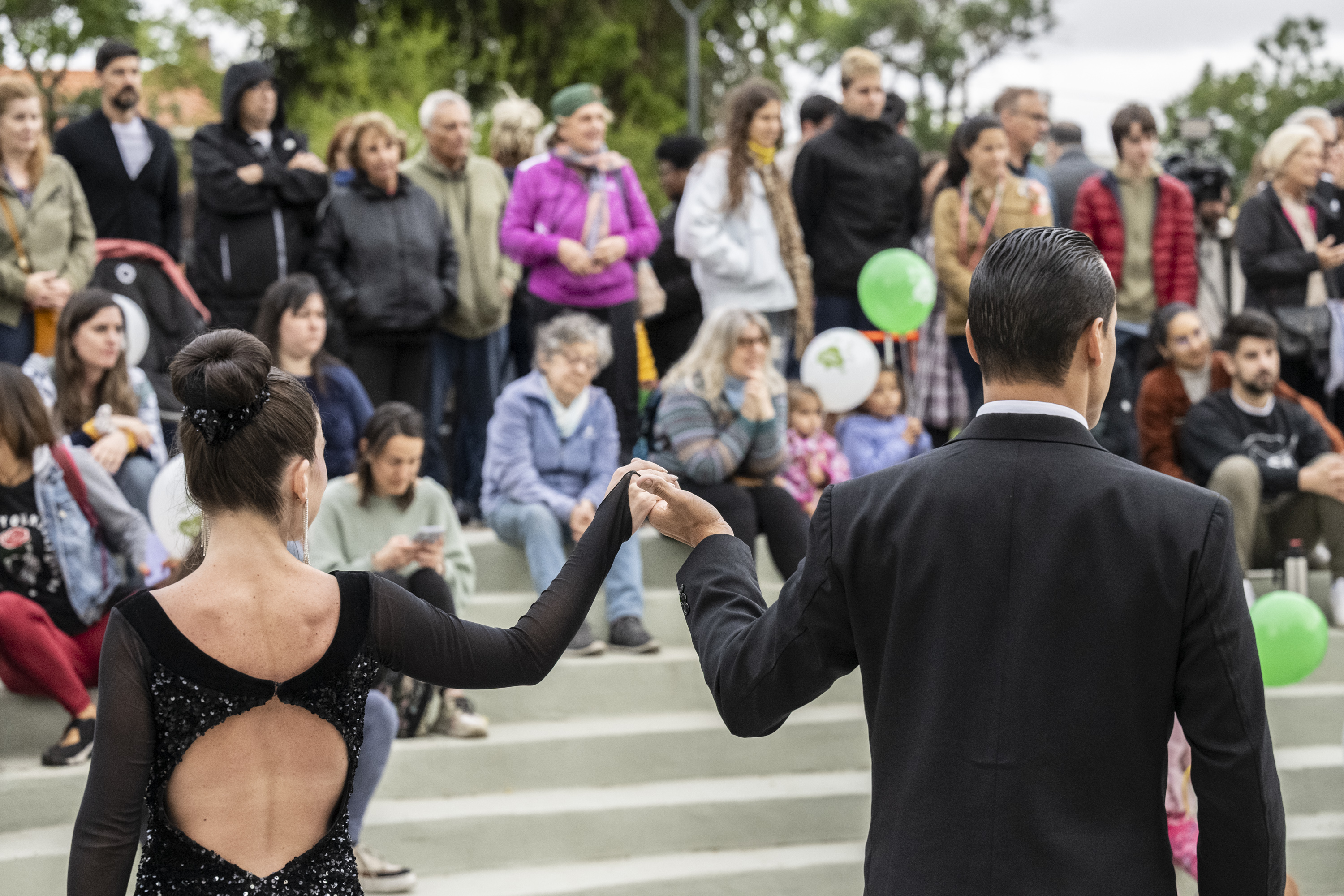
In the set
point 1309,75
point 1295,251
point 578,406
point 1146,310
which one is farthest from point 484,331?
point 1309,75

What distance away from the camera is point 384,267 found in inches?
234

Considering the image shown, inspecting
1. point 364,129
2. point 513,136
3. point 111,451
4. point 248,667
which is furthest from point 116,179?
point 248,667

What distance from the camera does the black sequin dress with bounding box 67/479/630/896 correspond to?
6.23 feet

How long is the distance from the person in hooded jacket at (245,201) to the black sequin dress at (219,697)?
4170 millimetres

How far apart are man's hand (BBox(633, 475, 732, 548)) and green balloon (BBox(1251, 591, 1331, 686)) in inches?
122

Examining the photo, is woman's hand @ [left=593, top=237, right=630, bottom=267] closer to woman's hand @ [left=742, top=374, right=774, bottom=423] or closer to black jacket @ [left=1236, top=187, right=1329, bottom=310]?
woman's hand @ [left=742, top=374, right=774, bottom=423]

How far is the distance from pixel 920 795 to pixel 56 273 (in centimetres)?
470

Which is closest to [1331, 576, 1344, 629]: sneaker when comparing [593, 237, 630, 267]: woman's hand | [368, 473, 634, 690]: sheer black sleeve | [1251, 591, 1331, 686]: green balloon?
[1251, 591, 1331, 686]: green balloon

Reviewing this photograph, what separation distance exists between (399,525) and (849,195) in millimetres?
2798

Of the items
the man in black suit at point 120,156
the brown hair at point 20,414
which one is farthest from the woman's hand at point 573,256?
the brown hair at point 20,414

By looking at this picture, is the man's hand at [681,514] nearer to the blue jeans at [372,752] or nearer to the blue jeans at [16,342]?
the blue jeans at [372,752]

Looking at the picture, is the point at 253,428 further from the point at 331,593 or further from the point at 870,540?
the point at 870,540

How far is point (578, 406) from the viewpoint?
5.63 m

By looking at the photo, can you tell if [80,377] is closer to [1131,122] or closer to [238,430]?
[238,430]
